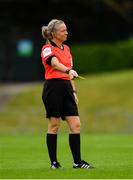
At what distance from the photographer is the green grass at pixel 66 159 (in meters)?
11.8

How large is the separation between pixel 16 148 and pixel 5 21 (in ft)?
79.1

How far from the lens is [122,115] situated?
30.9m

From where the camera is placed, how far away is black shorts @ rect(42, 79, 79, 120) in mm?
12500

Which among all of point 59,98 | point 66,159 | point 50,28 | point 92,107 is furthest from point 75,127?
point 92,107

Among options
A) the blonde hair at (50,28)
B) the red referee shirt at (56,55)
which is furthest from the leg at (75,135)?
the blonde hair at (50,28)

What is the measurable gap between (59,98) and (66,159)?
226 centimetres

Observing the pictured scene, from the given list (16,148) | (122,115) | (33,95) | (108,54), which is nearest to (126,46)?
(108,54)

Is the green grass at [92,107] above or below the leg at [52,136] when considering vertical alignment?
below

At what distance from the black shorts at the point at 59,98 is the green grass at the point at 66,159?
30.9 inches

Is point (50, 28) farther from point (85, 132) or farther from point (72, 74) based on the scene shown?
point (85, 132)

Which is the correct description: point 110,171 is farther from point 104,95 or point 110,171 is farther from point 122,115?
point 104,95

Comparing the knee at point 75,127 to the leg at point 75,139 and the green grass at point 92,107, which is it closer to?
the leg at point 75,139

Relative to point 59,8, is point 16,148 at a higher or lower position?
lower

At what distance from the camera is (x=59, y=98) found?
12.5 m
